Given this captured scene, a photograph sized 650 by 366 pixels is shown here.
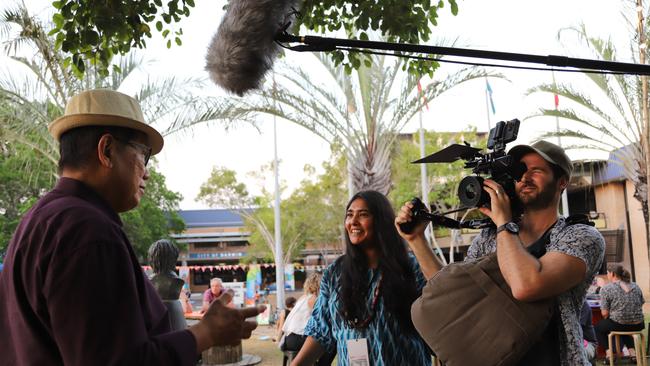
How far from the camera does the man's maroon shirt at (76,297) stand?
1.39m

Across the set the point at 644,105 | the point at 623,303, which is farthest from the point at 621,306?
the point at 644,105

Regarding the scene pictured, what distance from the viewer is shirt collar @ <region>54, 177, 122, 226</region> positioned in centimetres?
165

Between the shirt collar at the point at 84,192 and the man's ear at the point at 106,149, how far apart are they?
9cm

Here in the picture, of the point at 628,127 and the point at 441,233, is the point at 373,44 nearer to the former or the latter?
the point at 628,127

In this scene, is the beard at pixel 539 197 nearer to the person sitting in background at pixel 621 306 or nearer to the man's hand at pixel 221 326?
the man's hand at pixel 221 326

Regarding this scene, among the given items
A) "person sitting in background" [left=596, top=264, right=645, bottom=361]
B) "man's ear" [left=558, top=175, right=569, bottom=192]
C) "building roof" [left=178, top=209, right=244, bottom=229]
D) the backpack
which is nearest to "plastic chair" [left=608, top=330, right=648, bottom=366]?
"person sitting in background" [left=596, top=264, right=645, bottom=361]

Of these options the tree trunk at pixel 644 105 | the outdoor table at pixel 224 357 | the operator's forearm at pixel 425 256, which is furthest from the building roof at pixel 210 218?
the operator's forearm at pixel 425 256

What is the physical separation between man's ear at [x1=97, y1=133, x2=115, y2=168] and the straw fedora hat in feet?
0.18

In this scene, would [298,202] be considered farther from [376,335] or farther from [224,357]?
[376,335]

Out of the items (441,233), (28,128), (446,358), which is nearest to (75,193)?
(446,358)

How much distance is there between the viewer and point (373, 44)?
72.5 inches

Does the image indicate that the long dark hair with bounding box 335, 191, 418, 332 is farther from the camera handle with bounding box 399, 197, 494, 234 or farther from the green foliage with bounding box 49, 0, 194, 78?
the green foliage with bounding box 49, 0, 194, 78

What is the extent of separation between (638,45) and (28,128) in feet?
38.3

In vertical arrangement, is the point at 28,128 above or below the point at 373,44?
above
